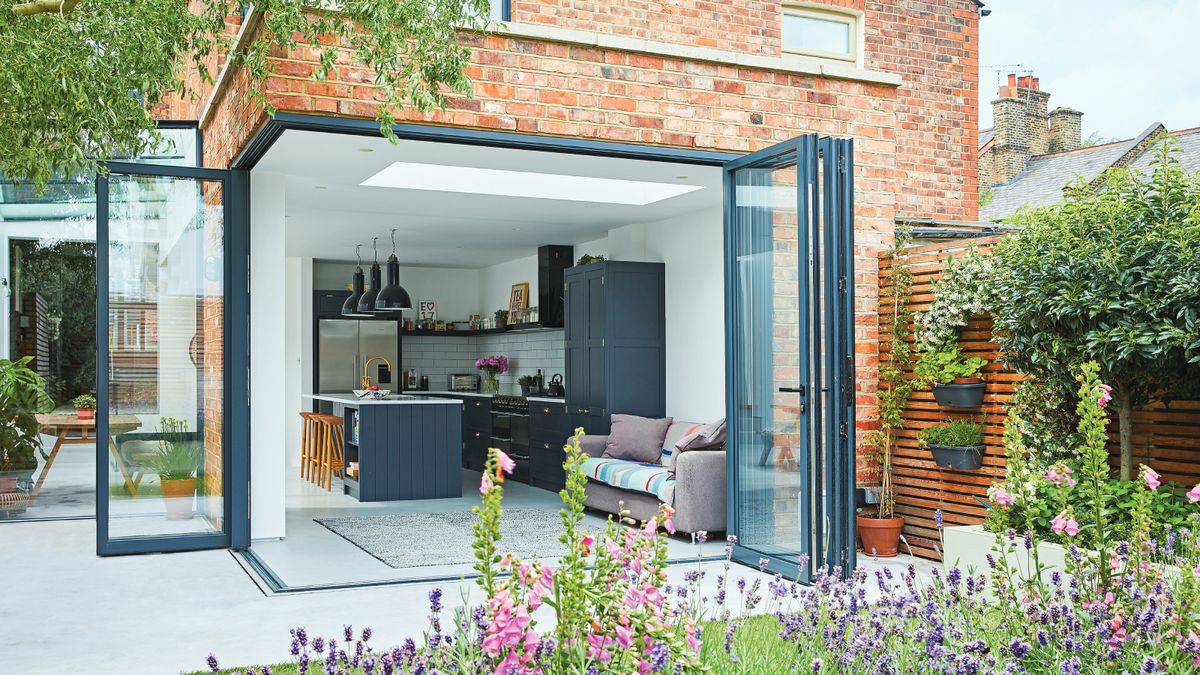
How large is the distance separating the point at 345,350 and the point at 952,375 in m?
9.17

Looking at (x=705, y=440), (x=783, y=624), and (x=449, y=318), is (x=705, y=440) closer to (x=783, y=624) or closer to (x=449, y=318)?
(x=783, y=624)

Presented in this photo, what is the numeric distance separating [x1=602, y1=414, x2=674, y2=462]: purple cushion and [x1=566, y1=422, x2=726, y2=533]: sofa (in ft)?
0.38

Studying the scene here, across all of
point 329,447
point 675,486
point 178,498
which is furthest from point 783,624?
point 329,447

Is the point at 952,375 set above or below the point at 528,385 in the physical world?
above

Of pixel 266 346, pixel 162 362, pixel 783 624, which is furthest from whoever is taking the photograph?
pixel 266 346

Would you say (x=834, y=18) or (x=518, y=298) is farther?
(x=518, y=298)

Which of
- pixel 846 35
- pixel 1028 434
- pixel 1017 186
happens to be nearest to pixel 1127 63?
pixel 1017 186

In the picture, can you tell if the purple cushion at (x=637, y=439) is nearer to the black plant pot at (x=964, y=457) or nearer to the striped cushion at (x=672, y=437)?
the striped cushion at (x=672, y=437)

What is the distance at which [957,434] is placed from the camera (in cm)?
625

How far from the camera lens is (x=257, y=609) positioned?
5223 mm

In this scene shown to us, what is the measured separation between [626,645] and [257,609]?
375 centimetres

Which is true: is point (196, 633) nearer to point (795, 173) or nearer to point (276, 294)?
point (276, 294)

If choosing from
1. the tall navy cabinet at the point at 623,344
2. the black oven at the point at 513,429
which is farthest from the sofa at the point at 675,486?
the black oven at the point at 513,429

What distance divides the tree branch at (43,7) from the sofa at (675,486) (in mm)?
3948
